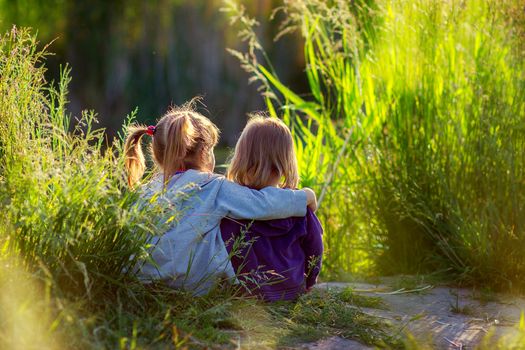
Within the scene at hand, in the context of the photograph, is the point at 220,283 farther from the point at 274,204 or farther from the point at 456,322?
the point at 456,322

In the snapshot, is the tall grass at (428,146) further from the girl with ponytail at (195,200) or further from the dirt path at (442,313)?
the girl with ponytail at (195,200)

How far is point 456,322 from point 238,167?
981 mm

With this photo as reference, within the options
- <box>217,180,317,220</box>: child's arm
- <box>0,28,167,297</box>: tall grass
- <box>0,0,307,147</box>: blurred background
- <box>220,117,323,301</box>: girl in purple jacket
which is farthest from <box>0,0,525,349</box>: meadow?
<box>0,0,307,147</box>: blurred background

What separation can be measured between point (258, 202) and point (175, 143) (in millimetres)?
370

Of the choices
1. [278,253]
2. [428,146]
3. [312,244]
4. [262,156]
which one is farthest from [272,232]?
[428,146]

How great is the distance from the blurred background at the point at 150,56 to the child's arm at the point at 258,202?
215 inches

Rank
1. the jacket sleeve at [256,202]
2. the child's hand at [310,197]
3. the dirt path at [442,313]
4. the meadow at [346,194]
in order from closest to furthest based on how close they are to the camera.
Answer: the meadow at [346,194], the dirt path at [442,313], the jacket sleeve at [256,202], the child's hand at [310,197]

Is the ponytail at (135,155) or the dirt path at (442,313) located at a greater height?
the ponytail at (135,155)

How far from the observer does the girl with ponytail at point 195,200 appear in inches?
101

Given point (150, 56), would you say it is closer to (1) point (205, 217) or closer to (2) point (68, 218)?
(1) point (205, 217)

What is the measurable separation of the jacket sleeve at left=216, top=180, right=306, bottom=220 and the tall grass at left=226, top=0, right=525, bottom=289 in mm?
935

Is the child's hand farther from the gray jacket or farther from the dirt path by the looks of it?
the dirt path

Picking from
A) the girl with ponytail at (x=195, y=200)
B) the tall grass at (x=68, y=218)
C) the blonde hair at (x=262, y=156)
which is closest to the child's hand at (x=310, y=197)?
the girl with ponytail at (x=195, y=200)

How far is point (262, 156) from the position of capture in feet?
9.30
